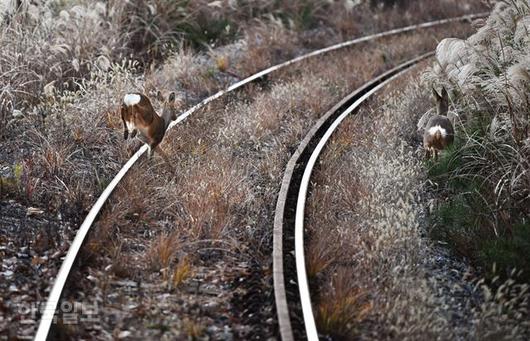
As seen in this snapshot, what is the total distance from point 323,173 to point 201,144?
4.80ft

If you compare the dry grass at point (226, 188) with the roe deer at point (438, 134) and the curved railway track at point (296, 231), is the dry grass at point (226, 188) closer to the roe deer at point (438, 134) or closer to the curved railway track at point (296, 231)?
the curved railway track at point (296, 231)

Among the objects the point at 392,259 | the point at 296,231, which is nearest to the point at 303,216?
the point at 296,231

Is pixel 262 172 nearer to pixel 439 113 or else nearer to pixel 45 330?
pixel 439 113

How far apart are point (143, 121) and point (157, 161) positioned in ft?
1.56

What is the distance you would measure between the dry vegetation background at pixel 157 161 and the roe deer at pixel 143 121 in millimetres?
237

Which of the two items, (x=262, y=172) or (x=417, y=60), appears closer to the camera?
(x=262, y=172)

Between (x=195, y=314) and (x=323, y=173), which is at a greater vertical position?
(x=323, y=173)

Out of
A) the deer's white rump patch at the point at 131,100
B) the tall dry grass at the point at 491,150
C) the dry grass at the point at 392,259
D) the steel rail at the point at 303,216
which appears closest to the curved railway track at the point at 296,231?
the steel rail at the point at 303,216

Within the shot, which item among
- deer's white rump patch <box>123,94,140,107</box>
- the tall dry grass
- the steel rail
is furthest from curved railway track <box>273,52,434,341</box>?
deer's white rump patch <box>123,94,140,107</box>

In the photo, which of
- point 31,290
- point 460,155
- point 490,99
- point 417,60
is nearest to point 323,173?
point 460,155

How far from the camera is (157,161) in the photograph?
26.2ft

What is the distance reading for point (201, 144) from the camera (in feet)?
28.5

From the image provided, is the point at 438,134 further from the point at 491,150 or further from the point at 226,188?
the point at 226,188

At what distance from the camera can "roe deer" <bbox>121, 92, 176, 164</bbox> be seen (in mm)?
7617
